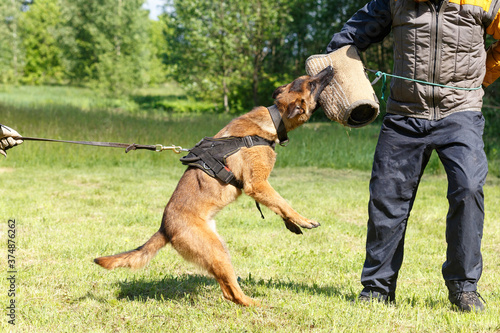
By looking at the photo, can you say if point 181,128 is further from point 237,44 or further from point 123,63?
point 123,63

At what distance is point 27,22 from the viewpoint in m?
49.8

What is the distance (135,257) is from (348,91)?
2108 mm

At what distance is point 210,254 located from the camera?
11.5 ft

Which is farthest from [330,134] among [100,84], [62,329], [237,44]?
[100,84]

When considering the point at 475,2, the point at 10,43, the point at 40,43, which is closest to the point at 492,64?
the point at 475,2

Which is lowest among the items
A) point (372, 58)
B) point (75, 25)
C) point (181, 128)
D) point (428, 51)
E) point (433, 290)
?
point (433, 290)

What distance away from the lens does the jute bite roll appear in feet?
12.4

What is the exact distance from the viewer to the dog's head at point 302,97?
4016mm

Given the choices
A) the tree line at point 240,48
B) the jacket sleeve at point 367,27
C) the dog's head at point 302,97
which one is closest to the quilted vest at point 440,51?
the jacket sleeve at point 367,27

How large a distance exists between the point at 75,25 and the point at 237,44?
23433mm

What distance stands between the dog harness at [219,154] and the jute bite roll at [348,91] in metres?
0.65

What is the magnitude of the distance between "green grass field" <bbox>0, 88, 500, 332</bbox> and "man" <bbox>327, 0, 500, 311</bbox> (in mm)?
365

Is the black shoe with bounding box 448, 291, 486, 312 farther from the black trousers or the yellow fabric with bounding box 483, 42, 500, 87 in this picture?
the yellow fabric with bounding box 483, 42, 500, 87

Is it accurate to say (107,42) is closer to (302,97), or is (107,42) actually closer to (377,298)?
(302,97)
